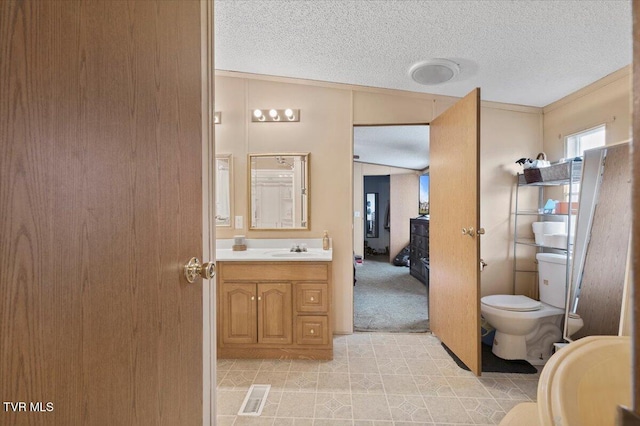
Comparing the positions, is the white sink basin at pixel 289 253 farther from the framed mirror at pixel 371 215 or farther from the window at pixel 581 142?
the framed mirror at pixel 371 215

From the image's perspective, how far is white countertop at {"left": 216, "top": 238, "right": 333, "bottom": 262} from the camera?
83.4 inches

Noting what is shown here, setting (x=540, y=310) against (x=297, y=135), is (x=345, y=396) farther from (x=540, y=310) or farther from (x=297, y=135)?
(x=297, y=135)

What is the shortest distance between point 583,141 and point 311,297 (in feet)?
8.62

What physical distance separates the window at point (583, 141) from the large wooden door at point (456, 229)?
39.3 inches

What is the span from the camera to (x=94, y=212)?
1.64 feet

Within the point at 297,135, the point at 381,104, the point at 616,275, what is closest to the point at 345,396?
the point at 616,275

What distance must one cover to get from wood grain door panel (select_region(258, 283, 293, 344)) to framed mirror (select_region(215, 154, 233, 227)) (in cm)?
83

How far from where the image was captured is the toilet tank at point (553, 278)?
209 centimetres

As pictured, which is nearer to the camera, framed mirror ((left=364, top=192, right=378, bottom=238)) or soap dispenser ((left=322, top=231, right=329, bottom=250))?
soap dispenser ((left=322, top=231, right=329, bottom=250))

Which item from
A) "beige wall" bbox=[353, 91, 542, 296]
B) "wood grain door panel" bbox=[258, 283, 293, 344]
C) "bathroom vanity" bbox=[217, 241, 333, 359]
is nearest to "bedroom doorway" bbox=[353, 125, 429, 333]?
"beige wall" bbox=[353, 91, 542, 296]

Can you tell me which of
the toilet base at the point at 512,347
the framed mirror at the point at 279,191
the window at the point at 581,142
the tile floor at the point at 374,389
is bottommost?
the tile floor at the point at 374,389

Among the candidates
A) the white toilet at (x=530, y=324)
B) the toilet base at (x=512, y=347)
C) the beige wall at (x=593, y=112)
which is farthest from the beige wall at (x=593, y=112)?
the toilet base at (x=512, y=347)

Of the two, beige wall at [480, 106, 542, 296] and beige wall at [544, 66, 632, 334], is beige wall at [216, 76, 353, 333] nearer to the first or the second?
beige wall at [480, 106, 542, 296]

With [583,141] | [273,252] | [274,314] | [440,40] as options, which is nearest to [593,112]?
[583,141]
